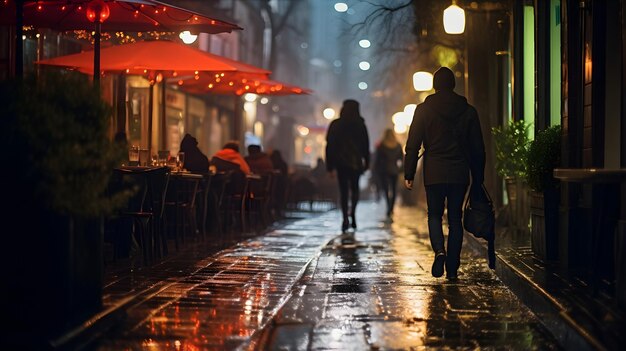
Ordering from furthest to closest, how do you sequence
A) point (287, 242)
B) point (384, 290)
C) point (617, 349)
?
point (287, 242), point (384, 290), point (617, 349)

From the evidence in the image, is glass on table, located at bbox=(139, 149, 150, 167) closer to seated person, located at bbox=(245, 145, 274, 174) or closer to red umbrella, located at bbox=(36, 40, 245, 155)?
red umbrella, located at bbox=(36, 40, 245, 155)

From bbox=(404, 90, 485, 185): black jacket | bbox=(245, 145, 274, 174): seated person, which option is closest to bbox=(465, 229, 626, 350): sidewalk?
bbox=(404, 90, 485, 185): black jacket

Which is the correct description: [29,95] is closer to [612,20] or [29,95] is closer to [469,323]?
[469,323]

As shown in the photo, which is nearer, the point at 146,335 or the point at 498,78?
the point at 146,335

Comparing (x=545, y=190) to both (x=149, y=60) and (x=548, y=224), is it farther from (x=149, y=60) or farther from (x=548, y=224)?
(x=149, y=60)

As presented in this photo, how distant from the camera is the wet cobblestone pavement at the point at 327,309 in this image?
700 cm

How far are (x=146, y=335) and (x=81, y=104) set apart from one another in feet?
5.23

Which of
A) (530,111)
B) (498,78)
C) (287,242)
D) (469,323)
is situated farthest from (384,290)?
(498,78)

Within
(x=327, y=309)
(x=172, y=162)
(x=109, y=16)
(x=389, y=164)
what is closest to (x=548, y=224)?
(x=327, y=309)

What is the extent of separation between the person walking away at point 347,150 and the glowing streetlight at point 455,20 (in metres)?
2.23

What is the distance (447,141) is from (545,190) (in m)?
1.41

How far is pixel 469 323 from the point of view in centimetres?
781

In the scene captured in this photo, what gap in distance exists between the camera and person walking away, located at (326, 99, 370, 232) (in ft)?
57.4

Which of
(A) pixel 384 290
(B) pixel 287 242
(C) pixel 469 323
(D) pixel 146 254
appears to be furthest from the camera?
(B) pixel 287 242
